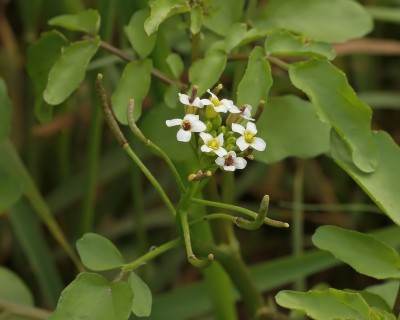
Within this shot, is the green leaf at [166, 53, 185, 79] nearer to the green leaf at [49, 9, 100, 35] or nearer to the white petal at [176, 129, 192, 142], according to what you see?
the green leaf at [49, 9, 100, 35]

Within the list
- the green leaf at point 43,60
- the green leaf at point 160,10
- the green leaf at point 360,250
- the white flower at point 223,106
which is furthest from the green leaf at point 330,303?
the green leaf at point 43,60

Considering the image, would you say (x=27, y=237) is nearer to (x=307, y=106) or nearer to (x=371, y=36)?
(x=307, y=106)

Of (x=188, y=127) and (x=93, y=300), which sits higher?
(x=188, y=127)

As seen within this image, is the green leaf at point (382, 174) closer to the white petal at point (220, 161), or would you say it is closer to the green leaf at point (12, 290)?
the white petal at point (220, 161)

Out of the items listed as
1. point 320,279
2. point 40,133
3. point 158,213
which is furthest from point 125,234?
point 320,279

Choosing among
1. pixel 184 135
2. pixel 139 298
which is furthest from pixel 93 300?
pixel 184 135

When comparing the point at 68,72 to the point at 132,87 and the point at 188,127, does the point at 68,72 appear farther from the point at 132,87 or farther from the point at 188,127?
the point at 188,127

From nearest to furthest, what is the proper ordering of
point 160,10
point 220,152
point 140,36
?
1. point 220,152
2. point 160,10
3. point 140,36

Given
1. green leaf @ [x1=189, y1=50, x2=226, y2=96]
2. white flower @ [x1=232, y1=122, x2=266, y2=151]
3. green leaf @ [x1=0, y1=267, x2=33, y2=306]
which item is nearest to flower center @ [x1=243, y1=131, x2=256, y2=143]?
white flower @ [x1=232, y1=122, x2=266, y2=151]
